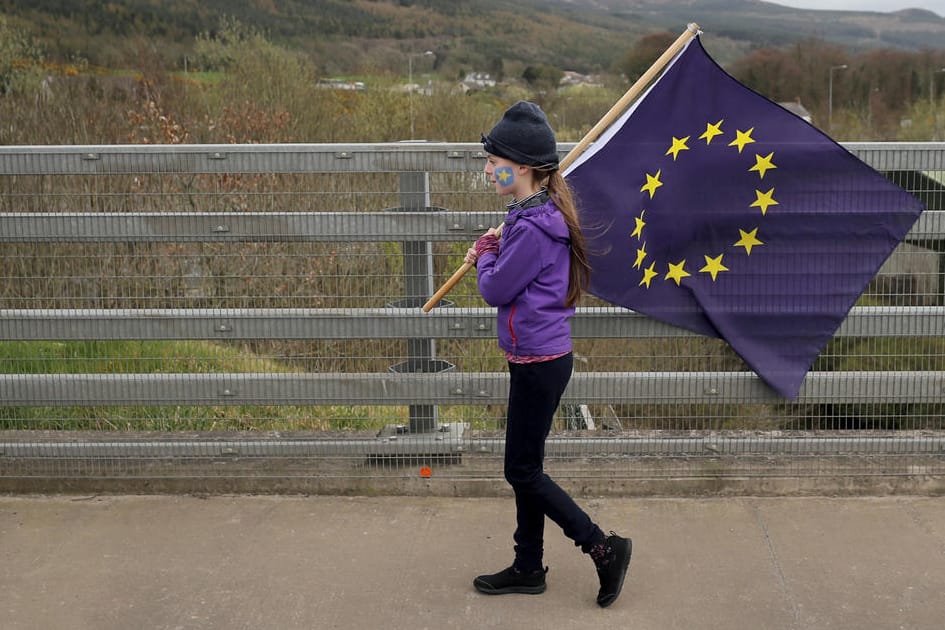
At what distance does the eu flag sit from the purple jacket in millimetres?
766

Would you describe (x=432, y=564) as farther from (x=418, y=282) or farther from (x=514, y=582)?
(x=418, y=282)

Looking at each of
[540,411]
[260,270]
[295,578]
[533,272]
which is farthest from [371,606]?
[260,270]

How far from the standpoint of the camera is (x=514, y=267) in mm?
3801

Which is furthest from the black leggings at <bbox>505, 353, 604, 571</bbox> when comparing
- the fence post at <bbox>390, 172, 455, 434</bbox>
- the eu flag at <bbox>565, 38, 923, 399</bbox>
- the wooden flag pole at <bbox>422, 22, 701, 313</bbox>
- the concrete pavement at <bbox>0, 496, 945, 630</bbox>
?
the fence post at <bbox>390, 172, 455, 434</bbox>

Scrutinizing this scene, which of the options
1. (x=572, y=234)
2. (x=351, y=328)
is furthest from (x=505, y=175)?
(x=351, y=328)

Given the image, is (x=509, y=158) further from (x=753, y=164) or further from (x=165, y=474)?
(x=165, y=474)

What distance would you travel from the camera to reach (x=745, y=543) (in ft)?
15.3

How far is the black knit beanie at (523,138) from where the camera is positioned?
12.5 feet

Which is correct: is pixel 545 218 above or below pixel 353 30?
below

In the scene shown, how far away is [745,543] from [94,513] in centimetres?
281

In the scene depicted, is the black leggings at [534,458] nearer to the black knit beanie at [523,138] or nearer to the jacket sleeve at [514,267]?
the jacket sleeve at [514,267]

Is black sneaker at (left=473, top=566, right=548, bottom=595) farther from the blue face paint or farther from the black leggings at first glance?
the blue face paint

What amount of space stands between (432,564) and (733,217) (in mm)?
1908

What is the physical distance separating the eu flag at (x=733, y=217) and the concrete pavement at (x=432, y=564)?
2.46 ft
